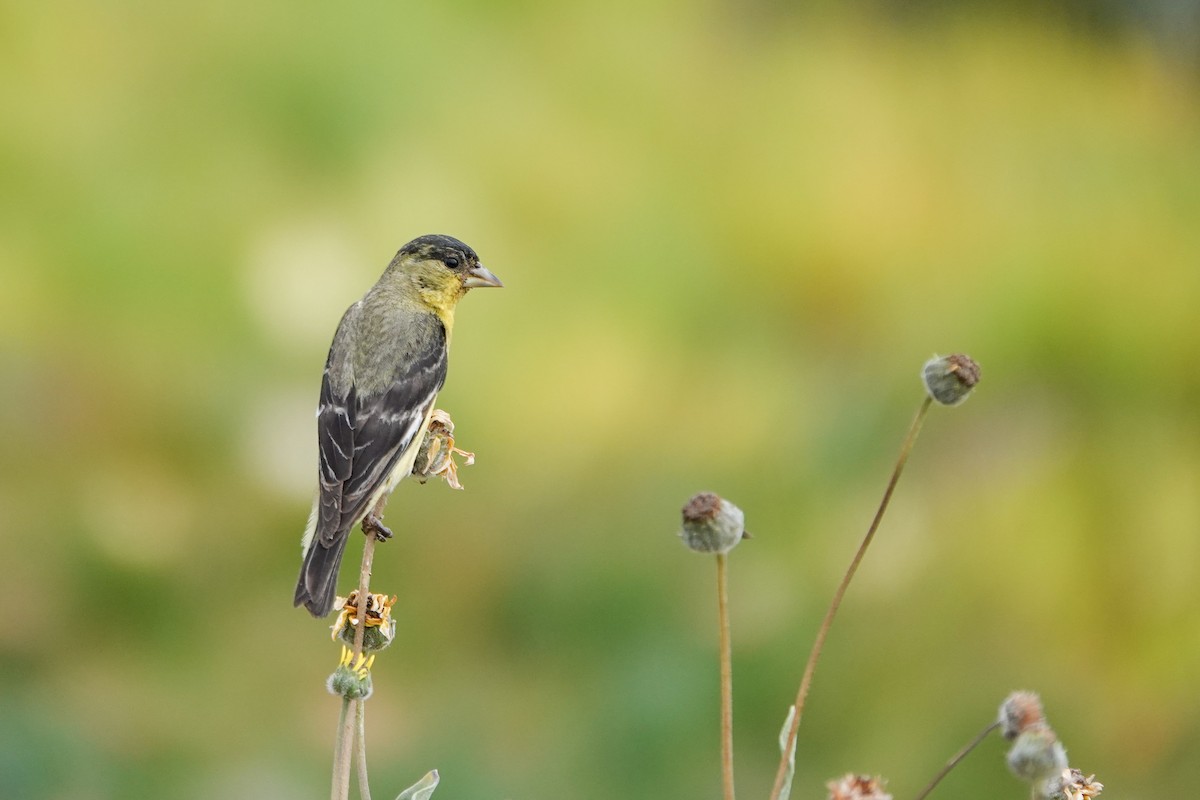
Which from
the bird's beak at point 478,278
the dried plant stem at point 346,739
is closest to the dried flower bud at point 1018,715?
the dried plant stem at point 346,739

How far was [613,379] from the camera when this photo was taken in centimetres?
219

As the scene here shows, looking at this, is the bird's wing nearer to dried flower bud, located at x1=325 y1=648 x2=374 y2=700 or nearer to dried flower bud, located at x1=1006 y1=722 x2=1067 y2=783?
dried flower bud, located at x1=325 y1=648 x2=374 y2=700

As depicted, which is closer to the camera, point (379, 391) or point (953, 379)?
point (953, 379)

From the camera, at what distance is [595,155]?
2293 millimetres

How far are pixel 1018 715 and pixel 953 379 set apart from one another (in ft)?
0.61

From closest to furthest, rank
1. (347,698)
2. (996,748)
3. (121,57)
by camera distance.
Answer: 1. (347,698)
2. (996,748)
3. (121,57)

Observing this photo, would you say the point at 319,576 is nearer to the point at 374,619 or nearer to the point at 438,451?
the point at 438,451

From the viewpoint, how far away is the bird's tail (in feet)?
3.09

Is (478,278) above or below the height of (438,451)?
above

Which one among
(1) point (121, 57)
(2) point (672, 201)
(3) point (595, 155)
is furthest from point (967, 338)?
(1) point (121, 57)

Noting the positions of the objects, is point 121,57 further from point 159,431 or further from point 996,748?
point 996,748

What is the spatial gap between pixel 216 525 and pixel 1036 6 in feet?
5.40

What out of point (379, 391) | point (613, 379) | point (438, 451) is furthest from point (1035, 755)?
point (613, 379)

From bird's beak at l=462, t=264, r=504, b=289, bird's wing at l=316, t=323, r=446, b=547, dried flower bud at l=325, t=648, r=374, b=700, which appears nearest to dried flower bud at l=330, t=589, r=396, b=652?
dried flower bud at l=325, t=648, r=374, b=700
